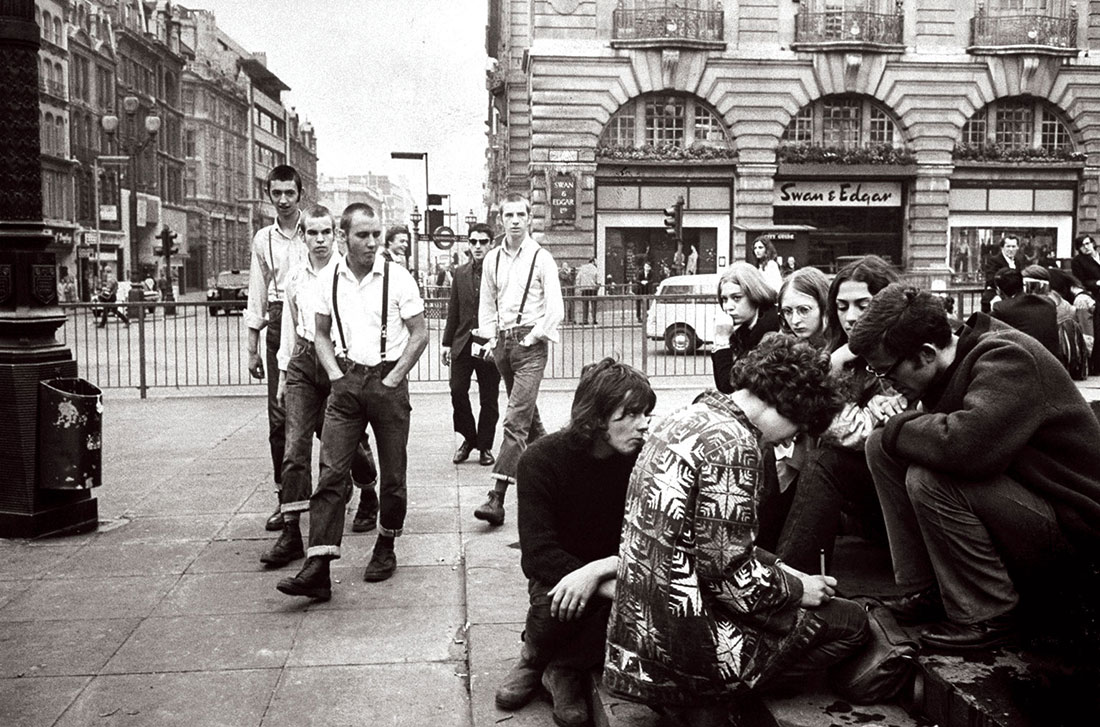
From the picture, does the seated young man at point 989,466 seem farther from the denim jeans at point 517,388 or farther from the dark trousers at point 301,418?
the denim jeans at point 517,388

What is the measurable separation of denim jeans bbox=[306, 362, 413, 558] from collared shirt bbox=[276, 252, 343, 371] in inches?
16.8

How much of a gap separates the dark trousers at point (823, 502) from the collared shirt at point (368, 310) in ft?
7.72

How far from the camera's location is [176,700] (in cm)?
416

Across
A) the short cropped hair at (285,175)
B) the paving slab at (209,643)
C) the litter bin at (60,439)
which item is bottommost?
the paving slab at (209,643)

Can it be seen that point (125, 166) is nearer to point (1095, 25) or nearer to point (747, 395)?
point (1095, 25)

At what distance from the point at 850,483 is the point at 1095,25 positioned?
36920mm

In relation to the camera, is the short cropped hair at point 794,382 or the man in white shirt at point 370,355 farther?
the man in white shirt at point 370,355

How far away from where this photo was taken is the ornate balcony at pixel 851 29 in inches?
1337

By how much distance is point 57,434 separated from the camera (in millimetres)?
6527

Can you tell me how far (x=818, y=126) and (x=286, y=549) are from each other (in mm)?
31722

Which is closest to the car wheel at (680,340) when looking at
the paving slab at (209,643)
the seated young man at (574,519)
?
the paving slab at (209,643)

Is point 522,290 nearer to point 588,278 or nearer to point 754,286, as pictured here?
point 754,286

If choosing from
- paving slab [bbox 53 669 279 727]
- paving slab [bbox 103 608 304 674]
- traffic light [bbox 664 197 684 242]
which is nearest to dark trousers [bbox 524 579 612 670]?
paving slab [bbox 53 669 279 727]

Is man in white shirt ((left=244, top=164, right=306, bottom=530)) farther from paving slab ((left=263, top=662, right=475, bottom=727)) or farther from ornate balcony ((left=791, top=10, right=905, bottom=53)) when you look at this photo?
ornate balcony ((left=791, top=10, right=905, bottom=53))
